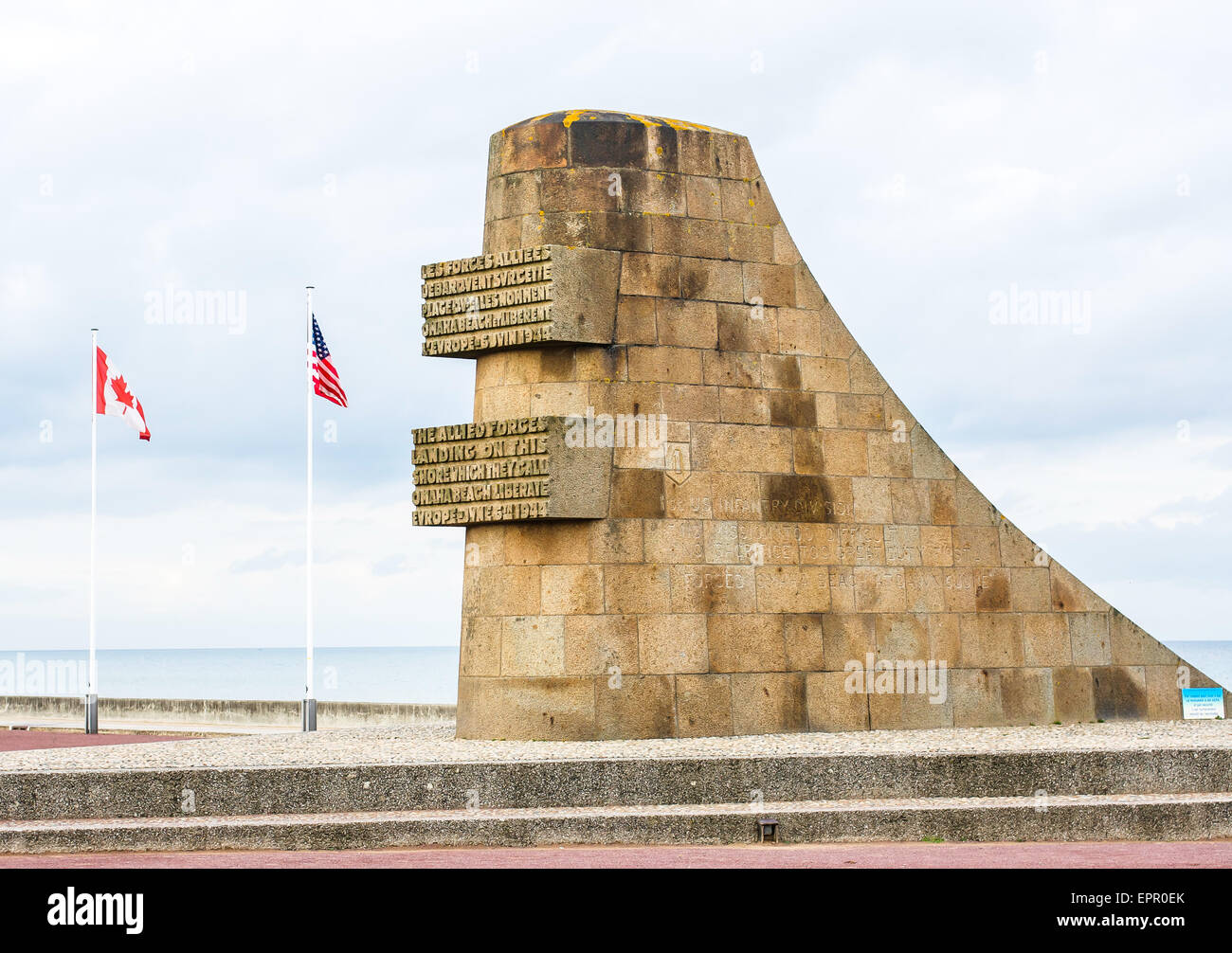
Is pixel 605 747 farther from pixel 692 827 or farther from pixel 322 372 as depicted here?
pixel 322 372

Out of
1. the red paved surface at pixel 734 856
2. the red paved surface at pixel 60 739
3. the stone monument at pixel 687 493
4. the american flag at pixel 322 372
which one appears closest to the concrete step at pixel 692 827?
the red paved surface at pixel 734 856

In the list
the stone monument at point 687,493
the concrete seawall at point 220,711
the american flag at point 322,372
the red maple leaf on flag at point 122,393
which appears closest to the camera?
the stone monument at point 687,493

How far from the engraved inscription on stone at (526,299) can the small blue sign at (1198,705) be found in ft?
27.7

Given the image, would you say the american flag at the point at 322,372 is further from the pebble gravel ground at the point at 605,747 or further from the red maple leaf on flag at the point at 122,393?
the pebble gravel ground at the point at 605,747

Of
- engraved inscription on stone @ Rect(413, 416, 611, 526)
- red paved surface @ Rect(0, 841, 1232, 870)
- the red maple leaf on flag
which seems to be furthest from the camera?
the red maple leaf on flag

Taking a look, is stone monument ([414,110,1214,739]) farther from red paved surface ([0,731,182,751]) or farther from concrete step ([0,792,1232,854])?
red paved surface ([0,731,182,751])

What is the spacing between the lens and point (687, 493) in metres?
18.2

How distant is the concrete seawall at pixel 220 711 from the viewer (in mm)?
32719

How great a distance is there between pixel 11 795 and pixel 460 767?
12.8 feet

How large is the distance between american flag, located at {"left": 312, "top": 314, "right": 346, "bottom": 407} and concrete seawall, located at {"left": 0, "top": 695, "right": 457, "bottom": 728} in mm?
6488

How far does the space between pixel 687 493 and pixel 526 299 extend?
8.89 ft

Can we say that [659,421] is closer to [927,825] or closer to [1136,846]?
[927,825]

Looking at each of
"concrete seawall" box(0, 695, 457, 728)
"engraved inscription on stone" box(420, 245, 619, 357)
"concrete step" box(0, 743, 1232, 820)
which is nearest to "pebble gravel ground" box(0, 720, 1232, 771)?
"concrete step" box(0, 743, 1232, 820)

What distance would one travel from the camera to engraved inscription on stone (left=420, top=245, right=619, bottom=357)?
17.9m
